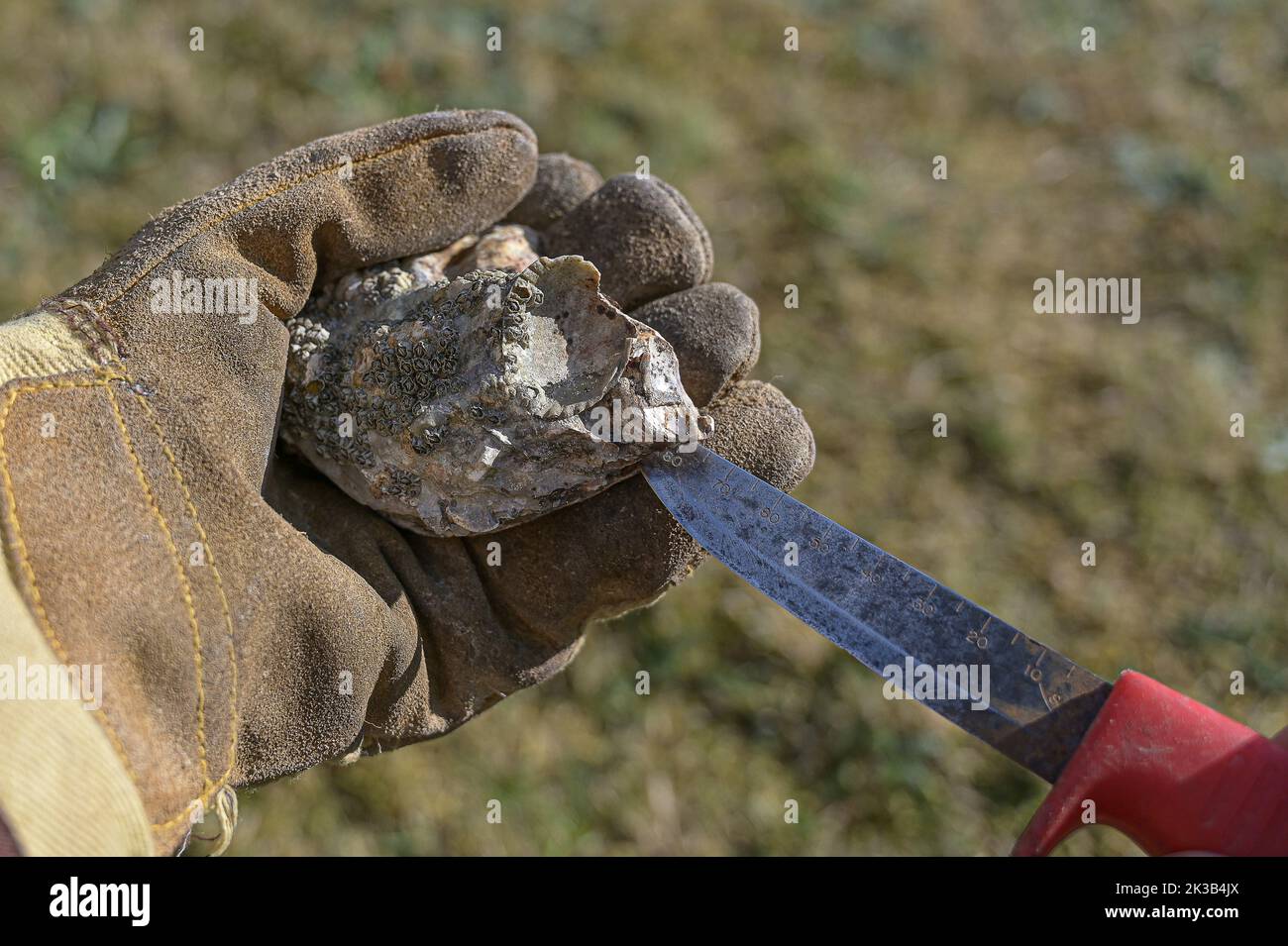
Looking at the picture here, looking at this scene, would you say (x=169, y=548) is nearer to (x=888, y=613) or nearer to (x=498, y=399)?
(x=498, y=399)

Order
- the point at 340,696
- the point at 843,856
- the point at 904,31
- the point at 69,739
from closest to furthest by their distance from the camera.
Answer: the point at 69,739
the point at 340,696
the point at 843,856
the point at 904,31

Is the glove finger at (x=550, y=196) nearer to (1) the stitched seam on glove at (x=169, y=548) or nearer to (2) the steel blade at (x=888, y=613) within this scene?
(2) the steel blade at (x=888, y=613)

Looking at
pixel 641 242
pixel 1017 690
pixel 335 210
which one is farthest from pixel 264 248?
pixel 1017 690

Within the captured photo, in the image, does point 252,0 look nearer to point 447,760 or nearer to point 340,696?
point 447,760

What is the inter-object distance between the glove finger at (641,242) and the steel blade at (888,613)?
35 cm

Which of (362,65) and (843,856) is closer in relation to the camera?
(843,856)

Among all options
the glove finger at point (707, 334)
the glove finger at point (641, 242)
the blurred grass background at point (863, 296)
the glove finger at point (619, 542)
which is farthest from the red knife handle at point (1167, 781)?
the blurred grass background at point (863, 296)

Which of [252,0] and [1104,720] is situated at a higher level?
[252,0]

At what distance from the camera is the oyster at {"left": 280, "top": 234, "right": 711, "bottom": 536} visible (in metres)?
1.46

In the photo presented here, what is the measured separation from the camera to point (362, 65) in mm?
3584

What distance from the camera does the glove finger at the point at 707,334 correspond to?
1.60 metres

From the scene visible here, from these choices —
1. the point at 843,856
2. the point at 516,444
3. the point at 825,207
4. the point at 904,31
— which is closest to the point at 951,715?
the point at 516,444

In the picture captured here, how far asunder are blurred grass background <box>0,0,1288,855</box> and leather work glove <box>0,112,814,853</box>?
1223mm

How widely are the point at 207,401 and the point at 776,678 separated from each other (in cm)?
192
